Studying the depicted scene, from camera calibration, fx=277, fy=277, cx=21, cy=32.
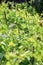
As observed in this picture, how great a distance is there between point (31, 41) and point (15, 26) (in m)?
1.46

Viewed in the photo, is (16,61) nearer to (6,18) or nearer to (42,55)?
(42,55)

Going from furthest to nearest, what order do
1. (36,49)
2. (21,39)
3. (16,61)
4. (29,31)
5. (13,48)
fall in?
(29,31) < (21,39) < (13,48) < (36,49) < (16,61)

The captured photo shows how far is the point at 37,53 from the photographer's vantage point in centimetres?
239

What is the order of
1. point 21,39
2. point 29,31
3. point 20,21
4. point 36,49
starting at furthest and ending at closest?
point 20,21 → point 29,31 → point 21,39 → point 36,49

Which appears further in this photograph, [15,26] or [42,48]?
[15,26]

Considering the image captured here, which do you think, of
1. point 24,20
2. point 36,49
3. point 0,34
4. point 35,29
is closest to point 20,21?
point 24,20

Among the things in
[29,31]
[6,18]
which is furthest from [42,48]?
[6,18]

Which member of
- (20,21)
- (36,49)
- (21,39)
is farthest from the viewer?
(20,21)

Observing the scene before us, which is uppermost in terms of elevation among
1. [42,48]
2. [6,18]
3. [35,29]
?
[42,48]

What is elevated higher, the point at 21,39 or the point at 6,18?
the point at 21,39

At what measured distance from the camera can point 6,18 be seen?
4.80 m

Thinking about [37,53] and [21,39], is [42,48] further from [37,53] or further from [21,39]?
[21,39]

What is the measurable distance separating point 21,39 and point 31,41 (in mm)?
450

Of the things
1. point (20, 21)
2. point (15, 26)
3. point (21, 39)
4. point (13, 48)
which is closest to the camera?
point (13, 48)
